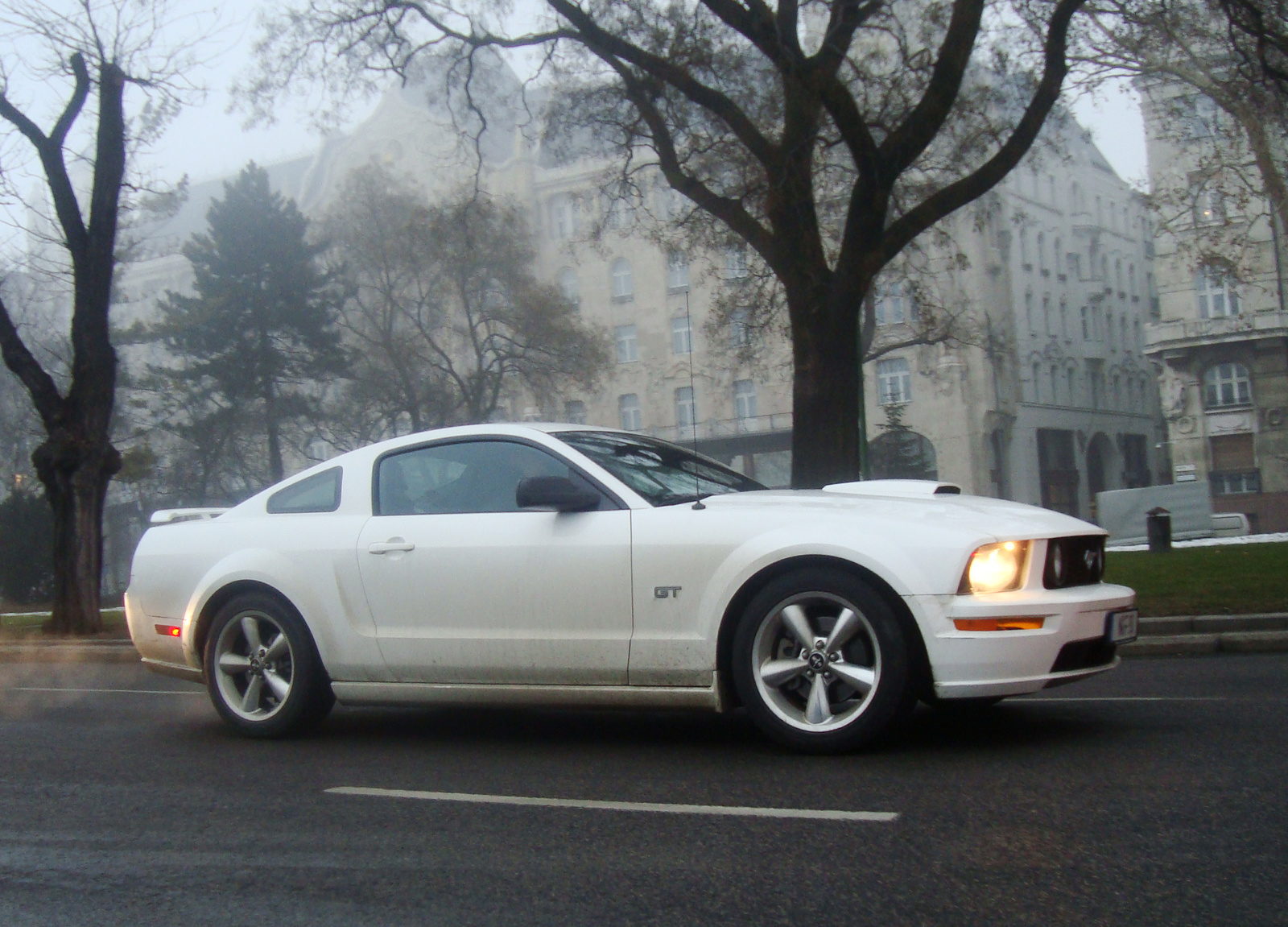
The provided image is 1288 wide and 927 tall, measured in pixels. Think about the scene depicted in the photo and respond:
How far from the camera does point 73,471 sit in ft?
60.8

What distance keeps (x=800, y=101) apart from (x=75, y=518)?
10818mm

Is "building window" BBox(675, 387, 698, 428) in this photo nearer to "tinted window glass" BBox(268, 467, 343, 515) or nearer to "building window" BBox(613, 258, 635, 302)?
"building window" BBox(613, 258, 635, 302)

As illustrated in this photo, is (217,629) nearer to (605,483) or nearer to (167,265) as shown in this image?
(605,483)

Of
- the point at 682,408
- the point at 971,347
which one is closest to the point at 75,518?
the point at 971,347

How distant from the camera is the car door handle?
Result: 669 cm

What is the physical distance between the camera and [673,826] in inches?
183

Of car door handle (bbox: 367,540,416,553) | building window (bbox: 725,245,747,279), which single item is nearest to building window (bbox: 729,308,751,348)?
building window (bbox: 725,245,747,279)

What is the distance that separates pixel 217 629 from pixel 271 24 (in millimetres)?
13753

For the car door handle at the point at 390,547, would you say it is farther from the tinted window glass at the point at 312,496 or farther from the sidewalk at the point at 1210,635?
the sidewalk at the point at 1210,635

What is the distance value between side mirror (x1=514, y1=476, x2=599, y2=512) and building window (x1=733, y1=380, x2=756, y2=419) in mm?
55835

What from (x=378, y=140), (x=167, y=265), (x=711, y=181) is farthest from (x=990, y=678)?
(x=167, y=265)

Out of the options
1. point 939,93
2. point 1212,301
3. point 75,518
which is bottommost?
point 75,518

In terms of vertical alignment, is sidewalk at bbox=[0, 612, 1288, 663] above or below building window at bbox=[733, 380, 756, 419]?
below

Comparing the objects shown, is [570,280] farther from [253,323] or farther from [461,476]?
[461,476]
